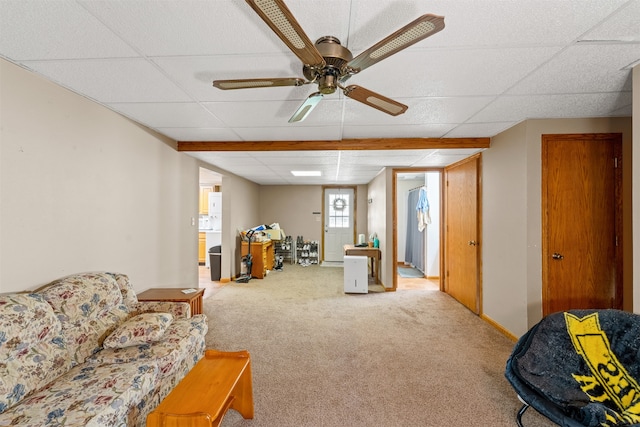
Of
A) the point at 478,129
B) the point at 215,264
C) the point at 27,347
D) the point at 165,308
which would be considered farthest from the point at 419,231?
the point at 27,347

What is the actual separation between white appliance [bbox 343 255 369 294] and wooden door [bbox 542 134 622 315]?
256 cm

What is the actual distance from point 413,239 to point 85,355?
6318 mm

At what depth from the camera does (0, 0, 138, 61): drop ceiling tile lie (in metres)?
1.40

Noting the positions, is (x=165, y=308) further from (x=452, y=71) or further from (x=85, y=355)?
(x=452, y=71)

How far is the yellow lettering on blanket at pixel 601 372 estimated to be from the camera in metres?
1.58

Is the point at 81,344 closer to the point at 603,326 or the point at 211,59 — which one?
the point at 211,59

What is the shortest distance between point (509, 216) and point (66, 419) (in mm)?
3846

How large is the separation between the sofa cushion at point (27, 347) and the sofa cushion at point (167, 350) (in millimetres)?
222

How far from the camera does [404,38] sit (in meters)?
1.21

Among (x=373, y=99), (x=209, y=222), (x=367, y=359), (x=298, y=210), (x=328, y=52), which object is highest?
(x=328, y=52)

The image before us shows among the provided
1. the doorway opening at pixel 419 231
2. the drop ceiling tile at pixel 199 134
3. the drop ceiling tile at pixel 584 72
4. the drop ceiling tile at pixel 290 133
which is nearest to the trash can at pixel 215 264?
the drop ceiling tile at pixel 199 134

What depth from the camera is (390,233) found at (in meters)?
5.12

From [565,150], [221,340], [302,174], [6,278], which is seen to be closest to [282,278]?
[302,174]

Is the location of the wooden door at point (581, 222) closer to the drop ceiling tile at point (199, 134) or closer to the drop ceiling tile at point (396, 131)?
the drop ceiling tile at point (396, 131)
